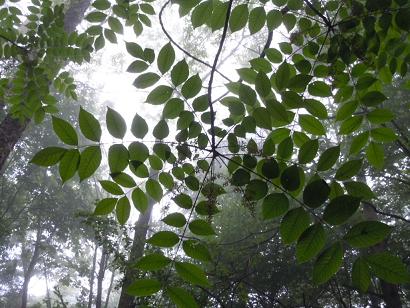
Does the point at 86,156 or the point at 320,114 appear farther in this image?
the point at 320,114

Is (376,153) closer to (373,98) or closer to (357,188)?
(373,98)

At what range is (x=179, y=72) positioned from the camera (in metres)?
1.35

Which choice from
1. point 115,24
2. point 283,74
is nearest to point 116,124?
point 283,74

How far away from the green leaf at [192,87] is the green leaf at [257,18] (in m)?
0.44

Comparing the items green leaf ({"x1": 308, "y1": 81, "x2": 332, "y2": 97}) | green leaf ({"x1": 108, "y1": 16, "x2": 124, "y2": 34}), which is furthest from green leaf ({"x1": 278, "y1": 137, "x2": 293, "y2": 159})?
green leaf ({"x1": 108, "y1": 16, "x2": 124, "y2": 34})

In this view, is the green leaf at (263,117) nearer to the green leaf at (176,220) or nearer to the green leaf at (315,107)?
the green leaf at (315,107)

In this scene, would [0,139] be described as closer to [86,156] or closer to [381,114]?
[86,156]

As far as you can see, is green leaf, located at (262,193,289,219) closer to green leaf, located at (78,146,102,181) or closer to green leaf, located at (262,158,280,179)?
green leaf, located at (262,158,280,179)

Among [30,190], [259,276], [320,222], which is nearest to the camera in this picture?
[320,222]

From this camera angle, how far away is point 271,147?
1.32 m

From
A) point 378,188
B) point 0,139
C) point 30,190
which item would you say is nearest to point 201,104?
point 0,139

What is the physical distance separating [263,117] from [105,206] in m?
0.68

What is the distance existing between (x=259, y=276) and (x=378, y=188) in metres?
4.32

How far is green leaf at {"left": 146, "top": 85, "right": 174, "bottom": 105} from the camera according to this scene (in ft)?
4.63
